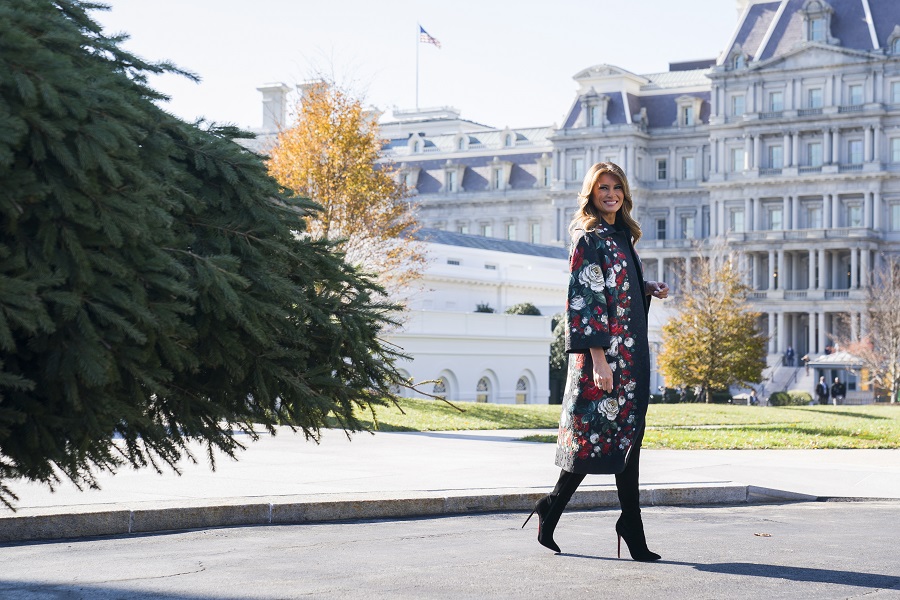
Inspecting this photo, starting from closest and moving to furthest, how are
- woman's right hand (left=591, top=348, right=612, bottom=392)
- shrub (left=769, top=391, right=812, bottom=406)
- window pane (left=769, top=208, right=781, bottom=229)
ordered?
woman's right hand (left=591, top=348, right=612, bottom=392) < shrub (left=769, top=391, right=812, bottom=406) < window pane (left=769, top=208, right=781, bottom=229)

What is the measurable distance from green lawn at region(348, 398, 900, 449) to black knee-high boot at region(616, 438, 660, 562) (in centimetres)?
764

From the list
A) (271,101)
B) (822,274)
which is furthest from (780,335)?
(271,101)

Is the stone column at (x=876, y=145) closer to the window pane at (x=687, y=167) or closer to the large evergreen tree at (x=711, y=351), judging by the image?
the window pane at (x=687, y=167)

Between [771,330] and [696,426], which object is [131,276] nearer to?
[696,426]

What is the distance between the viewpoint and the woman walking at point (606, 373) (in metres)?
7.03

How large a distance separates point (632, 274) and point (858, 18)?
79.8m

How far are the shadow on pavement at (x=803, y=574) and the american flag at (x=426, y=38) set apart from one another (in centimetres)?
8156

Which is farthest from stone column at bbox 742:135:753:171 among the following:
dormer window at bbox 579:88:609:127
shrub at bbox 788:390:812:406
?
shrub at bbox 788:390:812:406

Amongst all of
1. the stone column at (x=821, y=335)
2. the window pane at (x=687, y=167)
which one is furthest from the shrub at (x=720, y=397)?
the window pane at (x=687, y=167)

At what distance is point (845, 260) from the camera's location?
84.6 meters

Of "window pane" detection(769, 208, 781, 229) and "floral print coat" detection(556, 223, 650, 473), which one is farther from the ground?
"window pane" detection(769, 208, 781, 229)

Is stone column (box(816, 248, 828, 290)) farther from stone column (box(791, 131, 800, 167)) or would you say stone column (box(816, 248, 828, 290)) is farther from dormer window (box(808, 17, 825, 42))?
dormer window (box(808, 17, 825, 42))

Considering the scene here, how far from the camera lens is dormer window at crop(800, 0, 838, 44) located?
8125 cm

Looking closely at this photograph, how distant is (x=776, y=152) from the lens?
85875mm
